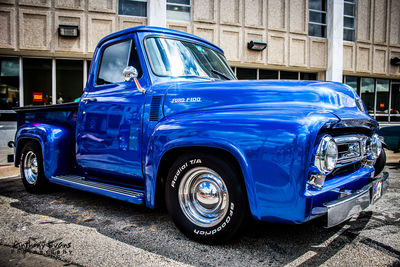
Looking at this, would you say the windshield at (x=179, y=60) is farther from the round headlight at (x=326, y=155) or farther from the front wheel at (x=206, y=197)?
the round headlight at (x=326, y=155)

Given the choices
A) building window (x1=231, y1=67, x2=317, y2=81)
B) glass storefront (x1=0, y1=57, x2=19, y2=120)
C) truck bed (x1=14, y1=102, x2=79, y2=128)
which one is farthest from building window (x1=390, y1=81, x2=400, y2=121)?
glass storefront (x1=0, y1=57, x2=19, y2=120)

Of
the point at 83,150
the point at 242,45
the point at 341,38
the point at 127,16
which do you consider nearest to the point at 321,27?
the point at 341,38

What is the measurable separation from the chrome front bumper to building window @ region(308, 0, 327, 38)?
13.0 metres

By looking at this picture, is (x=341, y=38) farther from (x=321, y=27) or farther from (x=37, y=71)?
(x=37, y=71)

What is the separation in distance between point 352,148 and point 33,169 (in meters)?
4.43

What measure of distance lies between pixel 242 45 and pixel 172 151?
35.0ft

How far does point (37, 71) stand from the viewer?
11.2 meters

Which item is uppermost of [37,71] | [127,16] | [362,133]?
[127,16]

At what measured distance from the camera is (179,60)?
10.8 feet

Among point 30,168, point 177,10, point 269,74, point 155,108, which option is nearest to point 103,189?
point 155,108

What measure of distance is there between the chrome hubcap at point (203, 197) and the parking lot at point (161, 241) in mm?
257

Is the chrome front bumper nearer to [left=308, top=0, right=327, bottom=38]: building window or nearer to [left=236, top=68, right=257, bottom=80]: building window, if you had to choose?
[left=236, top=68, right=257, bottom=80]: building window

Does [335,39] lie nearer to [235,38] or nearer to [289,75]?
[289,75]

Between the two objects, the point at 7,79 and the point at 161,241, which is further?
the point at 7,79
